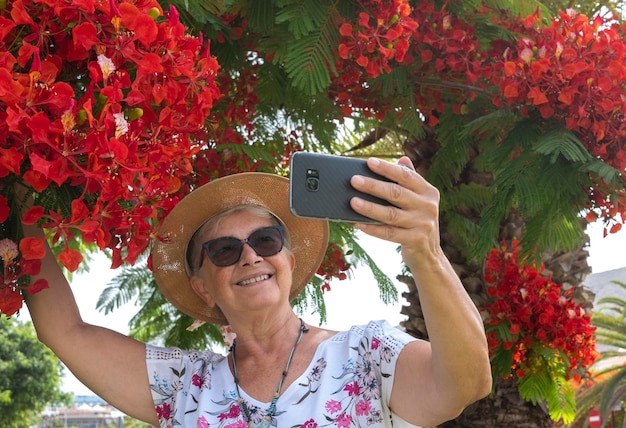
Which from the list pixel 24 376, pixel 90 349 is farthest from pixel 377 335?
pixel 24 376

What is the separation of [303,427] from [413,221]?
890 mm

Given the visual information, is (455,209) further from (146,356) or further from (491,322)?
(146,356)

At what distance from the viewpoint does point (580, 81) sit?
3.08m

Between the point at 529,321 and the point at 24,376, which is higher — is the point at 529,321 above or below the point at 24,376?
below

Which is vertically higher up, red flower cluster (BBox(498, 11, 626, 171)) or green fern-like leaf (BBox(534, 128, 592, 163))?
red flower cluster (BBox(498, 11, 626, 171))

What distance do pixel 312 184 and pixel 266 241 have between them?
3.00 feet

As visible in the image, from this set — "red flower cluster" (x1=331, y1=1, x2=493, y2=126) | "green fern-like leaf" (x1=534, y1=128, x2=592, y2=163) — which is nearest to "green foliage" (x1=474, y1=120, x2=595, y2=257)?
→ "green fern-like leaf" (x1=534, y1=128, x2=592, y2=163)

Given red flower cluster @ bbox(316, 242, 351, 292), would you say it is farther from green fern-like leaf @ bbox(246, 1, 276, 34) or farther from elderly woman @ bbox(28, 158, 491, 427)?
green fern-like leaf @ bbox(246, 1, 276, 34)

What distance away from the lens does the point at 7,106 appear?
4.62ft

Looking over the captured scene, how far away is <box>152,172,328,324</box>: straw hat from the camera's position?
265 cm

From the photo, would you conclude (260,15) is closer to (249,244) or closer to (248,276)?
(249,244)

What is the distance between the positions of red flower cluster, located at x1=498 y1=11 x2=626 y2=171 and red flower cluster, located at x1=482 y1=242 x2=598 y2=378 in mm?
1744

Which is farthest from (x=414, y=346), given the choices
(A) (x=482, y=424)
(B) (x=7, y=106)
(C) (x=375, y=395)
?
(A) (x=482, y=424)

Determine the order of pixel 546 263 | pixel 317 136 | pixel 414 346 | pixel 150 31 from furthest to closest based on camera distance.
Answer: pixel 546 263, pixel 317 136, pixel 414 346, pixel 150 31
